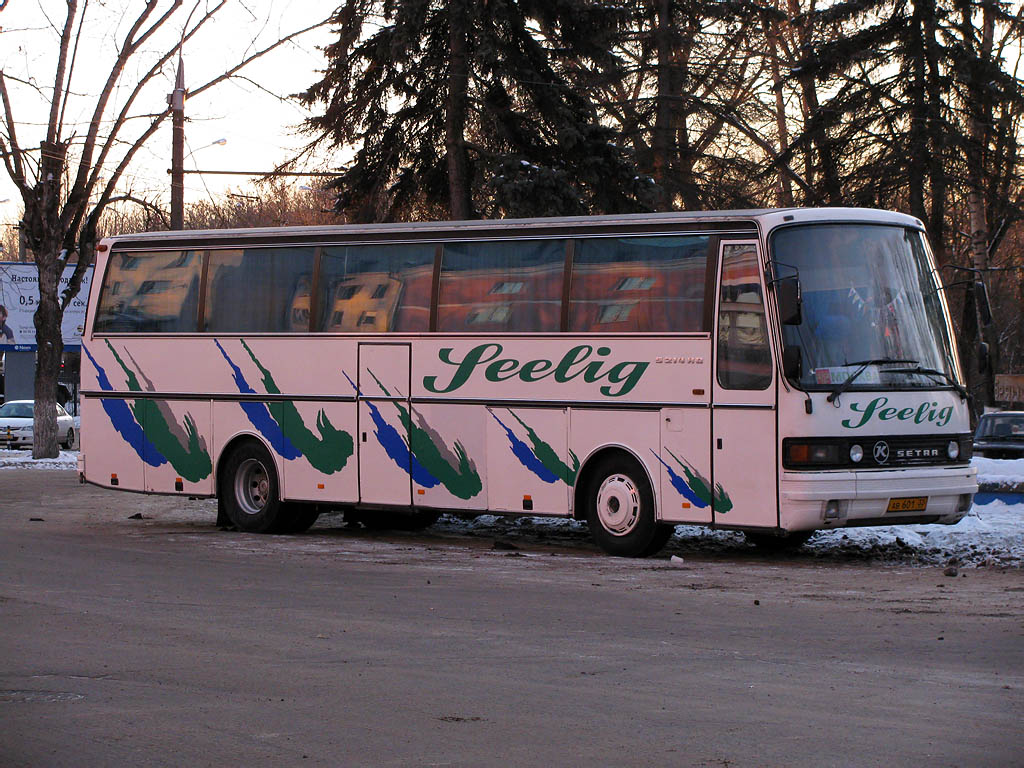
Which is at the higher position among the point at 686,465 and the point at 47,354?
the point at 47,354

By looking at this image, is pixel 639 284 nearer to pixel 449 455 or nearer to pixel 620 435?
pixel 620 435

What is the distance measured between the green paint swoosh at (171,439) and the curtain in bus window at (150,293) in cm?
62

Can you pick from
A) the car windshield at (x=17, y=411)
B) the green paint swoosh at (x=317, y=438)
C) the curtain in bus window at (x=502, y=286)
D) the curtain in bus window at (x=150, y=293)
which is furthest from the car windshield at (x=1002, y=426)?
the car windshield at (x=17, y=411)

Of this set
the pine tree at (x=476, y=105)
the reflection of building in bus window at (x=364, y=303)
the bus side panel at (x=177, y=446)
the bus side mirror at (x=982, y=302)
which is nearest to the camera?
the bus side mirror at (x=982, y=302)

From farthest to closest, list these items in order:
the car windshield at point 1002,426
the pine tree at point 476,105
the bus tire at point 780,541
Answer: the pine tree at point 476,105 < the car windshield at point 1002,426 < the bus tire at point 780,541

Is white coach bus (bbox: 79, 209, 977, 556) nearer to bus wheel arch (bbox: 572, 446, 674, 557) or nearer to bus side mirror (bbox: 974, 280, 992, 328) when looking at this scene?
bus wheel arch (bbox: 572, 446, 674, 557)

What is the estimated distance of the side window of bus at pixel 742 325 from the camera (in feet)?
46.4

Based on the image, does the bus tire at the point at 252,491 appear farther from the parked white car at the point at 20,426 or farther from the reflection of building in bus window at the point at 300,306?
the parked white car at the point at 20,426

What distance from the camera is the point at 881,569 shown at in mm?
14094

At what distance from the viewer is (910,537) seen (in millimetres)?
16094

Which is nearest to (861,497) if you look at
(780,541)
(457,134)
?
(780,541)

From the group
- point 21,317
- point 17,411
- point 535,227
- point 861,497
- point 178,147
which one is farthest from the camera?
point 21,317

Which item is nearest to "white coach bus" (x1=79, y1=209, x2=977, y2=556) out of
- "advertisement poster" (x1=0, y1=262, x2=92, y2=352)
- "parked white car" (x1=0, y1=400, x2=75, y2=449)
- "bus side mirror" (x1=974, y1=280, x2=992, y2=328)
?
"bus side mirror" (x1=974, y1=280, x2=992, y2=328)

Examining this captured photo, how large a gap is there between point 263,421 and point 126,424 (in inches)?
87.0
